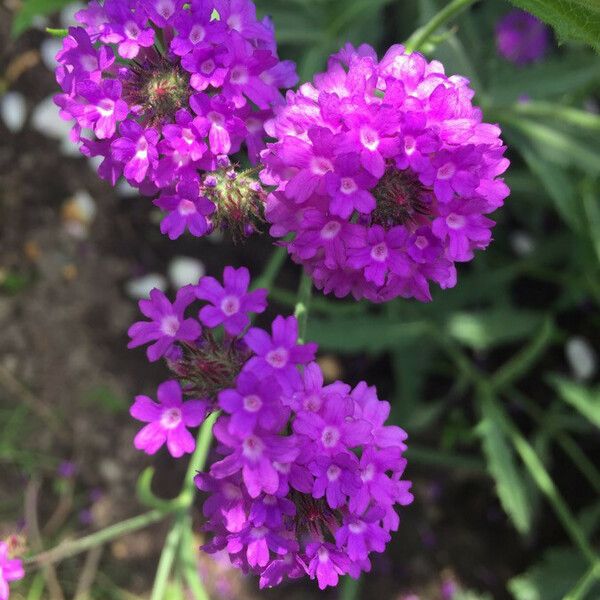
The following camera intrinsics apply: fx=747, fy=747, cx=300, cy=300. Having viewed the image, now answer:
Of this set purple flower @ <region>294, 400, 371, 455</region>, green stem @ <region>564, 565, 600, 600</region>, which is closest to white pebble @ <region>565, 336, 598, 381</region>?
green stem @ <region>564, 565, 600, 600</region>

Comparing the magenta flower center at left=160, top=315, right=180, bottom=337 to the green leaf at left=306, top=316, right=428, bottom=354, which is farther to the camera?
the green leaf at left=306, top=316, right=428, bottom=354

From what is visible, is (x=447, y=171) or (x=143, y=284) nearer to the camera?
(x=447, y=171)

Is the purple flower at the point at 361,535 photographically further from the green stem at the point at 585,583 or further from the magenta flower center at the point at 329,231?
the green stem at the point at 585,583

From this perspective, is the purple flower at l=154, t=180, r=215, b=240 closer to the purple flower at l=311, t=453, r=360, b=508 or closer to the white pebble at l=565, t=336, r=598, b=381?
the purple flower at l=311, t=453, r=360, b=508

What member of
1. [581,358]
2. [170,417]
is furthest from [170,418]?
[581,358]

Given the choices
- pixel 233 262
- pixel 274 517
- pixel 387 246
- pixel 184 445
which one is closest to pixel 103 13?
pixel 387 246

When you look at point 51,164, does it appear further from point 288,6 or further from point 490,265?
point 490,265

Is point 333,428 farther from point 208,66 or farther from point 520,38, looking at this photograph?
point 520,38
